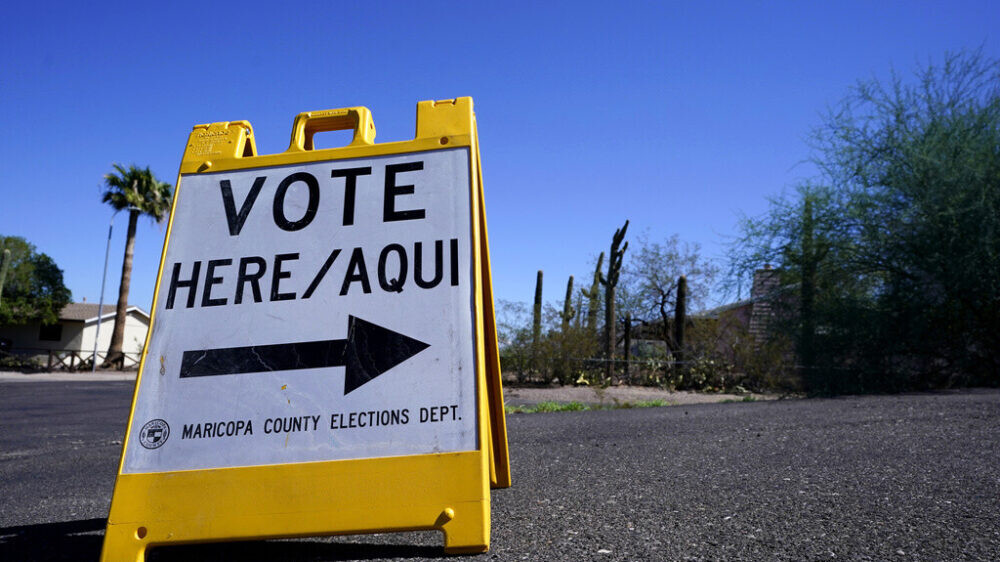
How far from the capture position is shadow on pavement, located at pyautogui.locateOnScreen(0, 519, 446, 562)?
256cm

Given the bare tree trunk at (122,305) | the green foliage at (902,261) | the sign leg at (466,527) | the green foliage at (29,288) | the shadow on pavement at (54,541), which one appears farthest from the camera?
the green foliage at (29,288)

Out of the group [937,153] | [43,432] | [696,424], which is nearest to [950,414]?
[696,424]

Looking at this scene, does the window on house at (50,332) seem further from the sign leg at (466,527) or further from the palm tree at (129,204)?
the sign leg at (466,527)

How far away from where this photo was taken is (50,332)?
4138 centimetres

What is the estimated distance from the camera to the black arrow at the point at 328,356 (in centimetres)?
248

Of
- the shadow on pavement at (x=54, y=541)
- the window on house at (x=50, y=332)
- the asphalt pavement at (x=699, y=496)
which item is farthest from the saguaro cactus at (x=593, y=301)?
the window on house at (x=50, y=332)

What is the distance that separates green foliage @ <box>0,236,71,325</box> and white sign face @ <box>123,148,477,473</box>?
4084 cm

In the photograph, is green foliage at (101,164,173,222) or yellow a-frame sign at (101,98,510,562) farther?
green foliage at (101,164,173,222)

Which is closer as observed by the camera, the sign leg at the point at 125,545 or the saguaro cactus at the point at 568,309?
the sign leg at the point at 125,545

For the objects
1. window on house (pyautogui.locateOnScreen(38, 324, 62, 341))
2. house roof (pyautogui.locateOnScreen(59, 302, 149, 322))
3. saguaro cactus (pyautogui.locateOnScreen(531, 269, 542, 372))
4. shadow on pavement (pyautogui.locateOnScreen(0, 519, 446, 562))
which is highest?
house roof (pyautogui.locateOnScreen(59, 302, 149, 322))

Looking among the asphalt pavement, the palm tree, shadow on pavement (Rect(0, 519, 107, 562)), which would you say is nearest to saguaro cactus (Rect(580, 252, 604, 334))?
the asphalt pavement

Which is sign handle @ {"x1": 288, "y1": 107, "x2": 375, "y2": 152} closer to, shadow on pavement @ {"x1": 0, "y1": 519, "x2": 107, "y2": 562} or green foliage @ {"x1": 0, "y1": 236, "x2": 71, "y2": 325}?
shadow on pavement @ {"x1": 0, "y1": 519, "x2": 107, "y2": 562}

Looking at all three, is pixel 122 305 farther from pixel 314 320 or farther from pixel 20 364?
pixel 314 320

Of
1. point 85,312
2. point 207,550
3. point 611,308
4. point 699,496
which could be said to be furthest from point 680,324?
point 85,312
